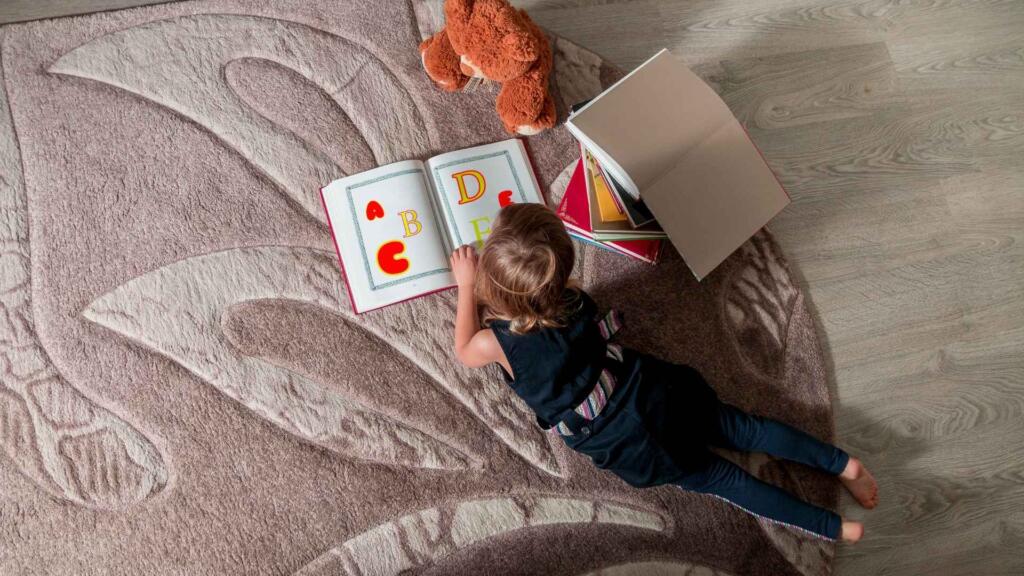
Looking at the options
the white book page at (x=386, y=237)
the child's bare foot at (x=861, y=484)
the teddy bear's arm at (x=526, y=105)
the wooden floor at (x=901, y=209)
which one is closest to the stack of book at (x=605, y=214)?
the teddy bear's arm at (x=526, y=105)

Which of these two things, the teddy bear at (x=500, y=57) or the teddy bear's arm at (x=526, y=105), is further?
the teddy bear's arm at (x=526, y=105)

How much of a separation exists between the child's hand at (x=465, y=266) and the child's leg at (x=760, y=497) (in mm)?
459

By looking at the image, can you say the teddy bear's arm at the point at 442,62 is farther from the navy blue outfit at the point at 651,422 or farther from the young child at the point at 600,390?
the navy blue outfit at the point at 651,422

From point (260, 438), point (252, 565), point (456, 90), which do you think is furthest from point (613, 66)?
point (252, 565)

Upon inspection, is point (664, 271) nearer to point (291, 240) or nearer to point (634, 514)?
point (634, 514)

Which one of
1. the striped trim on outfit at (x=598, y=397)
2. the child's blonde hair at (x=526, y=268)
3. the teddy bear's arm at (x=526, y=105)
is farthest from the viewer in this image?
the teddy bear's arm at (x=526, y=105)

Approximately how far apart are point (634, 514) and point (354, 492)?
18.0 inches

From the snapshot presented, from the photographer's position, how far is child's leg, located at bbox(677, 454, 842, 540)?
3.23 ft

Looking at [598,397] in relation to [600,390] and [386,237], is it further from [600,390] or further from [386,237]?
[386,237]

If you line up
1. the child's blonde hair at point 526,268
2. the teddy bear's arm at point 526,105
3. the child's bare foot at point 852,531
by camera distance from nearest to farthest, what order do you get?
1. the child's blonde hair at point 526,268
2. the child's bare foot at point 852,531
3. the teddy bear's arm at point 526,105

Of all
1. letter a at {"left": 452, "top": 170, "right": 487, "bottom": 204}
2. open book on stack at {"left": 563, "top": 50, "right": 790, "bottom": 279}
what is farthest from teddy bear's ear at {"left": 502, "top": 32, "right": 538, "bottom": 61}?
→ letter a at {"left": 452, "top": 170, "right": 487, "bottom": 204}

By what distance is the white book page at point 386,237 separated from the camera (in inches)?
42.6

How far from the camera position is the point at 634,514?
1.04m

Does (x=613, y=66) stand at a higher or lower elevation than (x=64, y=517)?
higher
